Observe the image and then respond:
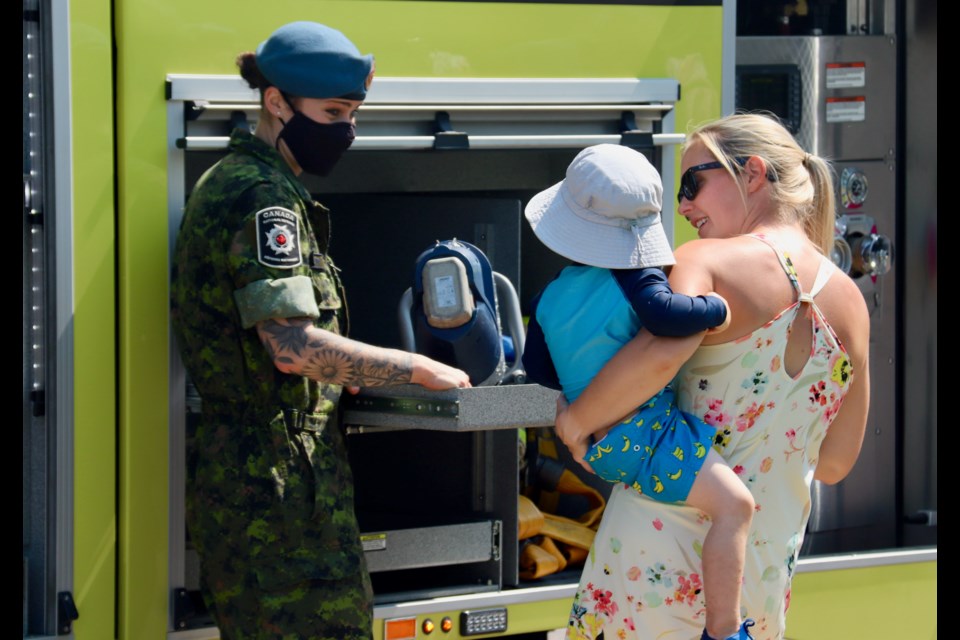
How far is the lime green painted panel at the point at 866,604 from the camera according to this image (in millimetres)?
3695

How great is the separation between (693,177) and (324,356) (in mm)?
872

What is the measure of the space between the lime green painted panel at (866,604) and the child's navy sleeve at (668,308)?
175 centimetres

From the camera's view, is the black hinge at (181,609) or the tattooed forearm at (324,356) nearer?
the tattooed forearm at (324,356)

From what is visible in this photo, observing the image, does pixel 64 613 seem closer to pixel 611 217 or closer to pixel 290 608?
pixel 290 608

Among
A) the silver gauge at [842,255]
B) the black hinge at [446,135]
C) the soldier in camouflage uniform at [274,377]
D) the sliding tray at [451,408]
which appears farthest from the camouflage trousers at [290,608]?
the silver gauge at [842,255]

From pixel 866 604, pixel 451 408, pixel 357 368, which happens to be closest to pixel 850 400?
pixel 451 408

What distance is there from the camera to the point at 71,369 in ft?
9.35

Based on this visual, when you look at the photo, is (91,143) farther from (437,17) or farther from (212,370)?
(437,17)

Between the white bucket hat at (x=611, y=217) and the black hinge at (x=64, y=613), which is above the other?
the white bucket hat at (x=611, y=217)

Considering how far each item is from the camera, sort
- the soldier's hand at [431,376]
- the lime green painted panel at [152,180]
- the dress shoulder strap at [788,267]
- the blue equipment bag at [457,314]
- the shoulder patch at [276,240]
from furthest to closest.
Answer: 1. the blue equipment bag at [457,314]
2. the lime green painted panel at [152,180]
3. the soldier's hand at [431,376]
4. the shoulder patch at [276,240]
5. the dress shoulder strap at [788,267]

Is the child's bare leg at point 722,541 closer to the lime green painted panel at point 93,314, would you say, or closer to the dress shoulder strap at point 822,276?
the dress shoulder strap at point 822,276

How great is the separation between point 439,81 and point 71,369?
3.84 ft

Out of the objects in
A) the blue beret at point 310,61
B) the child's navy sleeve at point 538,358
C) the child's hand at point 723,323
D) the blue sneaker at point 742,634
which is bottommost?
the blue sneaker at point 742,634

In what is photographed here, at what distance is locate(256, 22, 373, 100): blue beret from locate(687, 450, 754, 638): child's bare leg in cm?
123
